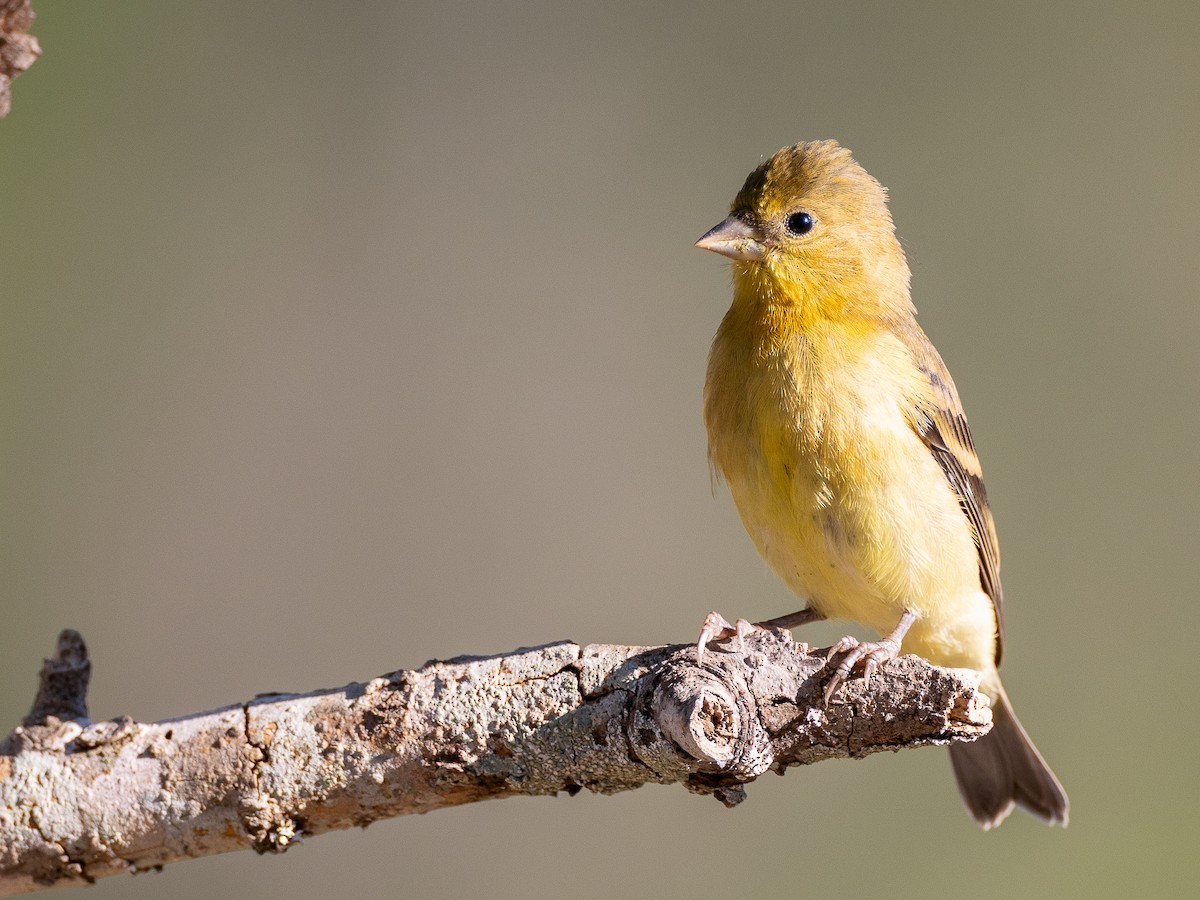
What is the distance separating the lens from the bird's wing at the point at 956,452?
4340mm

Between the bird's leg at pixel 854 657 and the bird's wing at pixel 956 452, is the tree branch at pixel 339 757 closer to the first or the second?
the bird's leg at pixel 854 657

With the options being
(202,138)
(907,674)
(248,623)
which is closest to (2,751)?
(907,674)

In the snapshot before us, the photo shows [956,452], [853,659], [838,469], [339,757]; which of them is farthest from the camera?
[956,452]

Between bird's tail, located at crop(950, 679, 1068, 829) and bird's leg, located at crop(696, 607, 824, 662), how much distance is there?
3.64 feet

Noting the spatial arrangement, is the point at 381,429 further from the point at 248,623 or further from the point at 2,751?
the point at 2,751

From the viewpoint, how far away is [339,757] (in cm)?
321

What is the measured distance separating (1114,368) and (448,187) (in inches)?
171

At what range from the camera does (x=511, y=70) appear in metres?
8.49

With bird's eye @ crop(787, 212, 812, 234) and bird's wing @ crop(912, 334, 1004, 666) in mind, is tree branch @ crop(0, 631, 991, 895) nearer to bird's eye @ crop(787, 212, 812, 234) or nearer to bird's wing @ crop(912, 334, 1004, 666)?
bird's wing @ crop(912, 334, 1004, 666)

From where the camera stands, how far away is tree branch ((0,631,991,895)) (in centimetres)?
312

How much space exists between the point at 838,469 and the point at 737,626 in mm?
682

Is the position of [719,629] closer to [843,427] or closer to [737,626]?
[737,626]

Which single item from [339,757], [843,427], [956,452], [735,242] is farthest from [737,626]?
[735,242]

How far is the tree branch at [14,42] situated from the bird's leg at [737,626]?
2.12 metres
